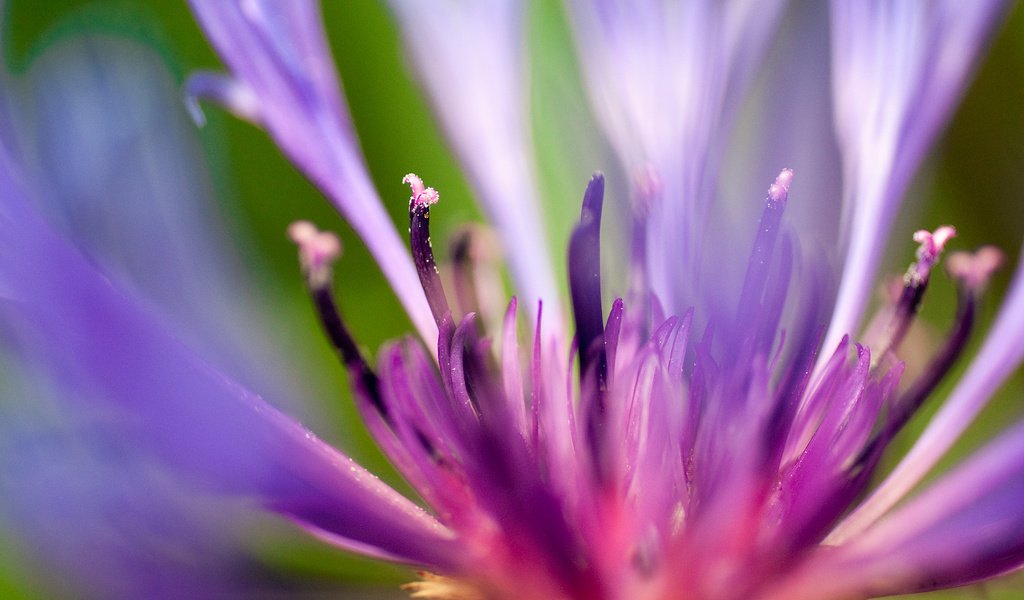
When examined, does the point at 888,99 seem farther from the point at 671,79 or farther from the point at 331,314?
the point at 331,314

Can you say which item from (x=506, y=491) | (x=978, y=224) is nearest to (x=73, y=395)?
(x=506, y=491)

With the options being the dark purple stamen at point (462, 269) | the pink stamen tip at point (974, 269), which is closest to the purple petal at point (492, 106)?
the dark purple stamen at point (462, 269)

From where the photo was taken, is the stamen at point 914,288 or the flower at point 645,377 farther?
the stamen at point 914,288

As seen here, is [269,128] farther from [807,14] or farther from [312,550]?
[807,14]

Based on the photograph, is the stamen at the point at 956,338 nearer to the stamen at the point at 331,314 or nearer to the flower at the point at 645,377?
the flower at the point at 645,377

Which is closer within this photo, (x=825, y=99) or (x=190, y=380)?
(x=190, y=380)

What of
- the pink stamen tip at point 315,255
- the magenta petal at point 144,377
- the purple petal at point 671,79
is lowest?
the magenta petal at point 144,377

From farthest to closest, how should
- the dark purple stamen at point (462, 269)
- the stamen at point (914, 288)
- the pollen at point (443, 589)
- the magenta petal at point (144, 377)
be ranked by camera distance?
the dark purple stamen at point (462, 269)
the stamen at point (914, 288)
the pollen at point (443, 589)
the magenta petal at point (144, 377)

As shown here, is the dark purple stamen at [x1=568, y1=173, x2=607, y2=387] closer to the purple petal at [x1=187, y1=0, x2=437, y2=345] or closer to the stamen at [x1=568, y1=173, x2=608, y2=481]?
the stamen at [x1=568, y1=173, x2=608, y2=481]
